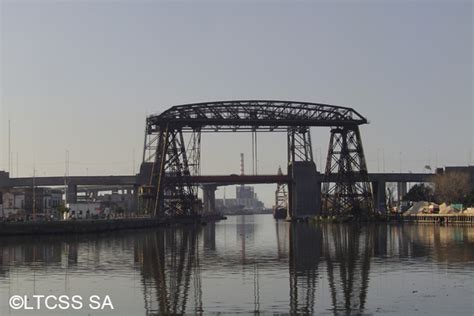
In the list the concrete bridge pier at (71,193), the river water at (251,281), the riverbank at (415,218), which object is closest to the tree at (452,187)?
the riverbank at (415,218)

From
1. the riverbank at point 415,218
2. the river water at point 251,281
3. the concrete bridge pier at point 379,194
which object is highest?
the concrete bridge pier at point 379,194

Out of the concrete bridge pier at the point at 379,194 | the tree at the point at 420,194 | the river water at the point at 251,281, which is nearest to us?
the river water at the point at 251,281

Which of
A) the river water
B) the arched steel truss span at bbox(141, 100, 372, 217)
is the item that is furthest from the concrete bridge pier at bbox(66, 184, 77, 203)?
the river water

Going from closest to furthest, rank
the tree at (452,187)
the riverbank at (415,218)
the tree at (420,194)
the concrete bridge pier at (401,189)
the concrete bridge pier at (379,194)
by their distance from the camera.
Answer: the riverbank at (415,218) < the tree at (452,187) < the concrete bridge pier at (379,194) < the tree at (420,194) < the concrete bridge pier at (401,189)

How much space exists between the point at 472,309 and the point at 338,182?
94.4m

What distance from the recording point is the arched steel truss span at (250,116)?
109 m

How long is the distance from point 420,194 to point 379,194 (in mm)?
14331

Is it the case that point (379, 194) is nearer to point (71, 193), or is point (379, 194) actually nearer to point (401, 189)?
point (401, 189)

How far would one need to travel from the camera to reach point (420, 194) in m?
160

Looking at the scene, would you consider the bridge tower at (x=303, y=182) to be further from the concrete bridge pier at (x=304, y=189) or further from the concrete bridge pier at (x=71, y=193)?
the concrete bridge pier at (x=71, y=193)

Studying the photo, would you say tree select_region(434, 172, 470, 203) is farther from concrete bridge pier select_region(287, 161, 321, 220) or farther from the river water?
the river water

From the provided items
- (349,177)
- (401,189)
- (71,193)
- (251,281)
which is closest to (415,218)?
(349,177)

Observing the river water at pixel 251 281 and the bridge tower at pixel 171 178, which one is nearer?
the river water at pixel 251 281

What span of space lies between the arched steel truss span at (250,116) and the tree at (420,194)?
159 feet
